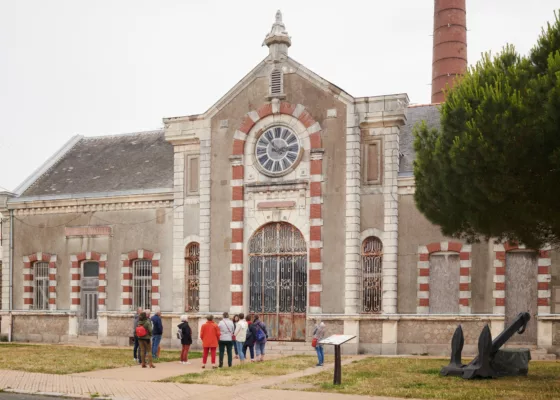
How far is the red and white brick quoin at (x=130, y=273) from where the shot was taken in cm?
2812

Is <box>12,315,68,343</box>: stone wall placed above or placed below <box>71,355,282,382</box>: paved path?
below

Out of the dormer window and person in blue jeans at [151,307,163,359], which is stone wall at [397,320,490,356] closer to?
person in blue jeans at [151,307,163,359]

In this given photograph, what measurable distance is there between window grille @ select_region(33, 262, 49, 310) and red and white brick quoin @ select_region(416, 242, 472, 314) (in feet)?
49.2

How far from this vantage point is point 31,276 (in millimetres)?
30594

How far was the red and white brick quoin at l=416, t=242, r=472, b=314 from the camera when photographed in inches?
939

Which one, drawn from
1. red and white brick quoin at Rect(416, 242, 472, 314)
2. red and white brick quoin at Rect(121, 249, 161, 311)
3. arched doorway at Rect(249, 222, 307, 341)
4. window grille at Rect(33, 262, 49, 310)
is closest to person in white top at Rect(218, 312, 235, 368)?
arched doorway at Rect(249, 222, 307, 341)

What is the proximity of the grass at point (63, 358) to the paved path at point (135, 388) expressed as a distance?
1.20 m

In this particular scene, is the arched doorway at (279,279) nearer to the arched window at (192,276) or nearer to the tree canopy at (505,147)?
the arched window at (192,276)

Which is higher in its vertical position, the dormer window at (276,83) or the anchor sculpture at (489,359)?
the dormer window at (276,83)

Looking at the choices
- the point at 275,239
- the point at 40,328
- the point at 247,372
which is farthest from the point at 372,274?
the point at 40,328

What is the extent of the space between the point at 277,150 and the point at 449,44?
54.7 feet

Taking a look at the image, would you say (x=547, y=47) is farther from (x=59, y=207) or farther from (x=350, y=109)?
(x=59, y=207)

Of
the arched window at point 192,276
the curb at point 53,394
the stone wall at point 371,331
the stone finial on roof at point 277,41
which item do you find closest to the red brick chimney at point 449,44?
the stone finial on roof at point 277,41

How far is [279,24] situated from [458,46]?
15.2m
